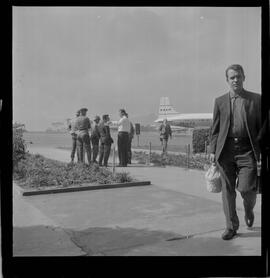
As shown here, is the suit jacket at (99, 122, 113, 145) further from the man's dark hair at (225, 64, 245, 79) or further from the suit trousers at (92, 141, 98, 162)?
the man's dark hair at (225, 64, 245, 79)

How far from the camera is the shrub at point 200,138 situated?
14.3 feet

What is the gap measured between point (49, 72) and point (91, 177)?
113cm

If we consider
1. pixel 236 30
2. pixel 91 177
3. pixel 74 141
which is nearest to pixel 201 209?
pixel 91 177

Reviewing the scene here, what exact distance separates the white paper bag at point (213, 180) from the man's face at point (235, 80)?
80 centimetres

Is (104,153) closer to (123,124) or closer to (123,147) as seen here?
(123,147)

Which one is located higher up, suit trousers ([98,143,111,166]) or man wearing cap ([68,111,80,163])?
man wearing cap ([68,111,80,163])

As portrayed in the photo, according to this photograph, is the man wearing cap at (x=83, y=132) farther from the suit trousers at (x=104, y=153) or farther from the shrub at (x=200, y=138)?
the shrub at (x=200, y=138)

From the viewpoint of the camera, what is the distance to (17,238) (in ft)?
13.7

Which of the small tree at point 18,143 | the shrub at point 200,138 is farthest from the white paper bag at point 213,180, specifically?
the small tree at point 18,143

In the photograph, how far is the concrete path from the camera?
4.19 meters

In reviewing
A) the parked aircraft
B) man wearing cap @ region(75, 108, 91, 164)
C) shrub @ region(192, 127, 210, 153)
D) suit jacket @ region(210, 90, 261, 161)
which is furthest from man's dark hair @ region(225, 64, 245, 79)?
man wearing cap @ region(75, 108, 91, 164)

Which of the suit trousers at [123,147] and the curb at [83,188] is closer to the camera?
the curb at [83,188]

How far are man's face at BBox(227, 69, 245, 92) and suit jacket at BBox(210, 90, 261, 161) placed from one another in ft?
0.23

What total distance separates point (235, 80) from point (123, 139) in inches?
49.8
